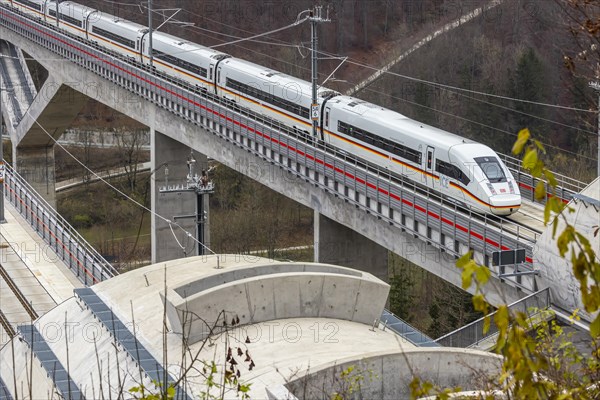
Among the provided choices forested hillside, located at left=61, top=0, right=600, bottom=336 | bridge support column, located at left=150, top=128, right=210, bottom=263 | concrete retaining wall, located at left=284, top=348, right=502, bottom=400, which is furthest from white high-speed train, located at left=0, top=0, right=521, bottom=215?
concrete retaining wall, located at left=284, top=348, right=502, bottom=400

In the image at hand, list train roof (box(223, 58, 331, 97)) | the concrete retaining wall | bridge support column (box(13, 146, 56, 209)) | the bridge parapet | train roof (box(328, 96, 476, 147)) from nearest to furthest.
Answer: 1. the concrete retaining wall
2. the bridge parapet
3. train roof (box(328, 96, 476, 147))
4. train roof (box(223, 58, 331, 97))
5. bridge support column (box(13, 146, 56, 209))

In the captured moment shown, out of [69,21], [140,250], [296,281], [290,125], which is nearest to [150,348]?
[296,281]

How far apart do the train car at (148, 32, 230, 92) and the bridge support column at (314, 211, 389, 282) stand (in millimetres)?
9952

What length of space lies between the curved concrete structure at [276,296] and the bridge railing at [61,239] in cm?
904

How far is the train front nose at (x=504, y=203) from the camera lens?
977 inches

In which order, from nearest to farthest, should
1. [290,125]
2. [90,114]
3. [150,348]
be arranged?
1. [150,348]
2. [290,125]
3. [90,114]

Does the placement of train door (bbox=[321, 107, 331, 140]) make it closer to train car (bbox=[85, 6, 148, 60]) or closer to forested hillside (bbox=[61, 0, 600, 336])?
forested hillside (bbox=[61, 0, 600, 336])

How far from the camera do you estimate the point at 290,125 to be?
3650 centimetres

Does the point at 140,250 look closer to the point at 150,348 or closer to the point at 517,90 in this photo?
the point at 517,90

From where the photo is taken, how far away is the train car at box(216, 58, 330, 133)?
3522 centimetres

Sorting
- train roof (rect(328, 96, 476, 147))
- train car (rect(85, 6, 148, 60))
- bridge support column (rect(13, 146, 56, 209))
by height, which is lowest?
bridge support column (rect(13, 146, 56, 209))

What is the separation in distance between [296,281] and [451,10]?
6411 cm

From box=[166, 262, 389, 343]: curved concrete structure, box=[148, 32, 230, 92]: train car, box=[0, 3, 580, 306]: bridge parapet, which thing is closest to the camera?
box=[166, 262, 389, 343]: curved concrete structure

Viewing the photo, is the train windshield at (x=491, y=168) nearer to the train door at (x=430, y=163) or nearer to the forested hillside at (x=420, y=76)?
the train door at (x=430, y=163)
